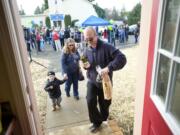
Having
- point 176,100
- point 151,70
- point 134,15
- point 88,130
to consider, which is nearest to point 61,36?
point 88,130

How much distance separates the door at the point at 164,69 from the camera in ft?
3.13

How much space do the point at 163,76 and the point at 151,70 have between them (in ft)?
0.39

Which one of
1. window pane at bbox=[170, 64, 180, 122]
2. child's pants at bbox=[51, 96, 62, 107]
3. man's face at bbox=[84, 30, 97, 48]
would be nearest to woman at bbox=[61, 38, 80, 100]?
child's pants at bbox=[51, 96, 62, 107]

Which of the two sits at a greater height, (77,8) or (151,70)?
(77,8)

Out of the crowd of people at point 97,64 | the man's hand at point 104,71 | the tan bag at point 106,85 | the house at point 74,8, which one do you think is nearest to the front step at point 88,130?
the crowd of people at point 97,64

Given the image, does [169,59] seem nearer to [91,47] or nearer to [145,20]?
[145,20]

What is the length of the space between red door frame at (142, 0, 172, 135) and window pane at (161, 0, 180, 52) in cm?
9

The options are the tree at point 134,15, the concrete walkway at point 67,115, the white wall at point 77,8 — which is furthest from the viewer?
the white wall at point 77,8

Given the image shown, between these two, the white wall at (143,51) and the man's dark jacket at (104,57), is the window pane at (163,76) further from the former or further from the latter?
the man's dark jacket at (104,57)

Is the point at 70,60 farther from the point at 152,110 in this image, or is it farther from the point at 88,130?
the point at 152,110

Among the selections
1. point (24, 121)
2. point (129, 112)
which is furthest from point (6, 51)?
point (129, 112)

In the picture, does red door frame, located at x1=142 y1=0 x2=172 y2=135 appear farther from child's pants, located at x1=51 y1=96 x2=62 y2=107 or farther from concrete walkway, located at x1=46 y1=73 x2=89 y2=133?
child's pants, located at x1=51 y1=96 x2=62 y2=107

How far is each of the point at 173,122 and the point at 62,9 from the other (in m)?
18.4

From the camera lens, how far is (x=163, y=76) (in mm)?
1133
